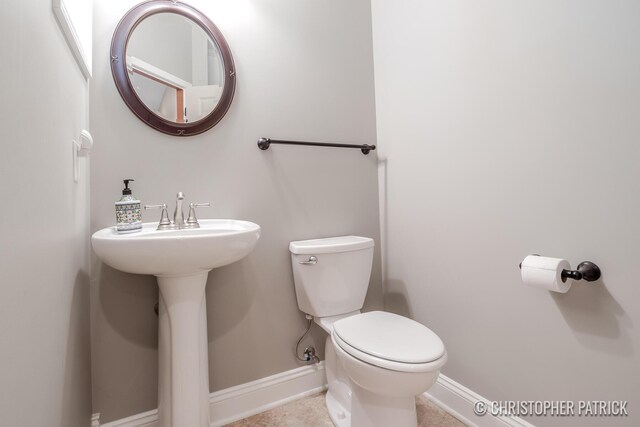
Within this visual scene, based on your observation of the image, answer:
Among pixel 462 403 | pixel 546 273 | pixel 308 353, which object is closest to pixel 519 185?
pixel 546 273

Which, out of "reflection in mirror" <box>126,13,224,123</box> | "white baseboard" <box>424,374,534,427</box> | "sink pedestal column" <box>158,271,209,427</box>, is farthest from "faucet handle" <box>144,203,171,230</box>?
"white baseboard" <box>424,374,534,427</box>

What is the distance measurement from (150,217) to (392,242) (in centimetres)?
121

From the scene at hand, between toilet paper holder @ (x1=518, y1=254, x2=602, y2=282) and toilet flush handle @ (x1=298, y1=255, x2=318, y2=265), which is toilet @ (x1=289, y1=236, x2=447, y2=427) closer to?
toilet flush handle @ (x1=298, y1=255, x2=318, y2=265)

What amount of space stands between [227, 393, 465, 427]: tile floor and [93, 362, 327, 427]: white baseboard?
3 centimetres

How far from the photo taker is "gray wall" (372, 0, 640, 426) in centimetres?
87

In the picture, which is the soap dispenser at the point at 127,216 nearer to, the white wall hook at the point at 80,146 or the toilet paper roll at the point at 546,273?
the white wall hook at the point at 80,146

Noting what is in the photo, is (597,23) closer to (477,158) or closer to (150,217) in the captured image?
(477,158)

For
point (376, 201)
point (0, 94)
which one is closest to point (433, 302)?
point (376, 201)

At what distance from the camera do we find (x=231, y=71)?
1396 millimetres

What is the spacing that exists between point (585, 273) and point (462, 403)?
0.78 metres

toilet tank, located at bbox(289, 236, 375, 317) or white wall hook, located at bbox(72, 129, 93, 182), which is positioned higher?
white wall hook, located at bbox(72, 129, 93, 182)

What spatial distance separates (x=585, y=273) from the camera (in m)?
0.90

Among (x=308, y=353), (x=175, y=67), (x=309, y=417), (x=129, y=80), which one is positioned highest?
(x=175, y=67)

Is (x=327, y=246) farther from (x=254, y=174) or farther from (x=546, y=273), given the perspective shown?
(x=546, y=273)
